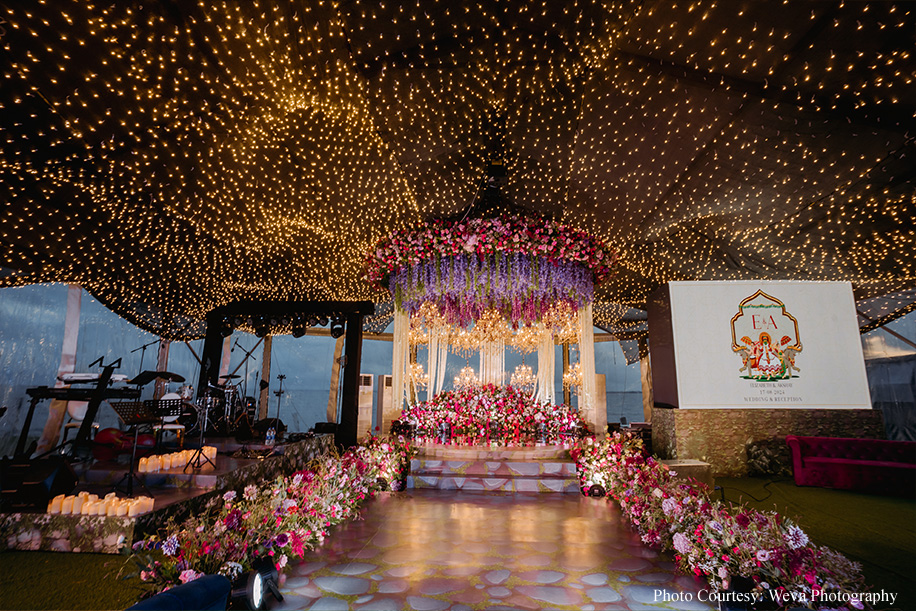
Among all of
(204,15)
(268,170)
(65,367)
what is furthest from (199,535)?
(65,367)

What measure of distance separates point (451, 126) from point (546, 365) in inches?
235

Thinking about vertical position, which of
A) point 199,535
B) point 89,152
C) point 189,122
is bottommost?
point 199,535

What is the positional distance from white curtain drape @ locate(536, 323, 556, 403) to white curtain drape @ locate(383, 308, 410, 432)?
312cm

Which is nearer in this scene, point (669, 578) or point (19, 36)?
point (19, 36)

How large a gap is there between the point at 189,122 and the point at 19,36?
4.07 ft

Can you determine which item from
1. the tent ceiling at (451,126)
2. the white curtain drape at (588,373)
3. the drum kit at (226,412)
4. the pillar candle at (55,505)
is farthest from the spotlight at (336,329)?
the pillar candle at (55,505)

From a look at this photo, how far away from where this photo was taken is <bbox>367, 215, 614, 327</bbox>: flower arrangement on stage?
673cm

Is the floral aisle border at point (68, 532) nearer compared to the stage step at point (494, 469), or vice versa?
the floral aisle border at point (68, 532)

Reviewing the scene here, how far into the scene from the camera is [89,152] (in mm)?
3883

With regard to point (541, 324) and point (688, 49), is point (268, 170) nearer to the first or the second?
point (688, 49)

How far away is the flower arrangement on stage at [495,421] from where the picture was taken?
24.6ft

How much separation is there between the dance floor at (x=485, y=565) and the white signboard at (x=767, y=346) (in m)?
1.72

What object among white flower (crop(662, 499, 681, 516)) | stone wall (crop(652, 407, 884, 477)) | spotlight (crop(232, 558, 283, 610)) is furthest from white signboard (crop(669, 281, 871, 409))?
stone wall (crop(652, 407, 884, 477))

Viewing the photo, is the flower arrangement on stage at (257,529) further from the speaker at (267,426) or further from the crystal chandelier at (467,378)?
the crystal chandelier at (467,378)
